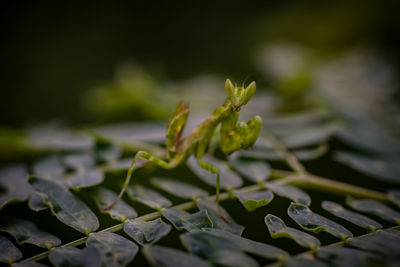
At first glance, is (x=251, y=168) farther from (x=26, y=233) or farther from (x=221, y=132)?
(x=26, y=233)

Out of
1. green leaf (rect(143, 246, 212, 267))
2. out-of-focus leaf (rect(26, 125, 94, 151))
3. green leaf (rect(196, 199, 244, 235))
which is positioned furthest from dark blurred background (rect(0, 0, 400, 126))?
green leaf (rect(143, 246, 212, 267))

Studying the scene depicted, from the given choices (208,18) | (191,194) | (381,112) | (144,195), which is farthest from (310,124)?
(208,18)

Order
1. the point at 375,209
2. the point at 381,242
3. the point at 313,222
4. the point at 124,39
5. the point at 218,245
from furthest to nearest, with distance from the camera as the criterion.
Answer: the point at 124,39
the point at 375,209
the point at 313,222
the point at 381,242
the point at 218,245

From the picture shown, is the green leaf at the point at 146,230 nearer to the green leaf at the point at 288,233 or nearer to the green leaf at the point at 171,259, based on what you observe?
the green leaf at the point at 171,259

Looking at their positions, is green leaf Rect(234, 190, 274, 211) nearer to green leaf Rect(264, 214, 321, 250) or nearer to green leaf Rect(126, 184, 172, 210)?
green leaf Rect(264, 214, 321, 250)

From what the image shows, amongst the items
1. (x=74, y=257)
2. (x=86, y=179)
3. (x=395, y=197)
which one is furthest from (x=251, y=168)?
(x=74, y=257)

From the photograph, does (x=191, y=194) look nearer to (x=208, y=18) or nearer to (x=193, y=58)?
(x=193, y=58)
